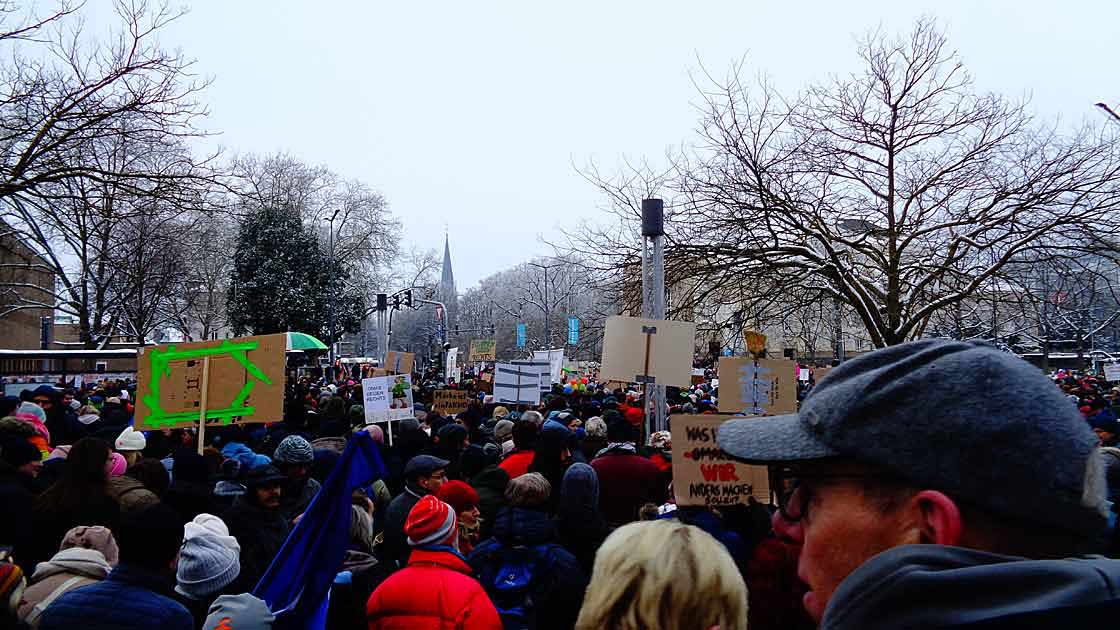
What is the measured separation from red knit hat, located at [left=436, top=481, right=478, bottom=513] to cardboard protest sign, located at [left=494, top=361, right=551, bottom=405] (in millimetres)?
9303

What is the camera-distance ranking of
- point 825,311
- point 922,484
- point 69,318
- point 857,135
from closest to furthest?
point 922,484
point 857,135
point 825,311
point 69,318

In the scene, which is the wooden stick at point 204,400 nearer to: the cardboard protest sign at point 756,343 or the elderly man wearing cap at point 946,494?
the cardboard protest sign at point 756,343

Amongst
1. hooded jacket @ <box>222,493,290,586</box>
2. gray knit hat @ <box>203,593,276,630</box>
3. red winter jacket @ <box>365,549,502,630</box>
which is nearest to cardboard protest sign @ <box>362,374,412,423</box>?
hooded jacket @ <box>222,493,290,586</box>

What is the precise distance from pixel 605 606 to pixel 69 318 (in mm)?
57329

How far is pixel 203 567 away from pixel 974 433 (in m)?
3.84

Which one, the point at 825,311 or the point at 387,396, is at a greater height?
the point at 825,311

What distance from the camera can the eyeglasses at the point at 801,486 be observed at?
1.33 meters

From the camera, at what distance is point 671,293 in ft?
45.2

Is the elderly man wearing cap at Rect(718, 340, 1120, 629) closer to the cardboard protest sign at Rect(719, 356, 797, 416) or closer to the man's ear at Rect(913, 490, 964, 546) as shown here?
the man's ear at Rect(913, 490, 964, 546)

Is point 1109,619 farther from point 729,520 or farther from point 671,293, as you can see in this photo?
point 671,293

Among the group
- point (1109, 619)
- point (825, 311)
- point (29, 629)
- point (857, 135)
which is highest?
point (857, 135)

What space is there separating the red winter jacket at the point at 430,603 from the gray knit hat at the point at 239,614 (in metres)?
0.73

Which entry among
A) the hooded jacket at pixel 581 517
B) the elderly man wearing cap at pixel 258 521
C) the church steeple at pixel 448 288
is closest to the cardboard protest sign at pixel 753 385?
the hooded jacket at pixel 581 517

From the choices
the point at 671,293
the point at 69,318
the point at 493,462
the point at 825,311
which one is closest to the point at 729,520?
the point at 493,462
